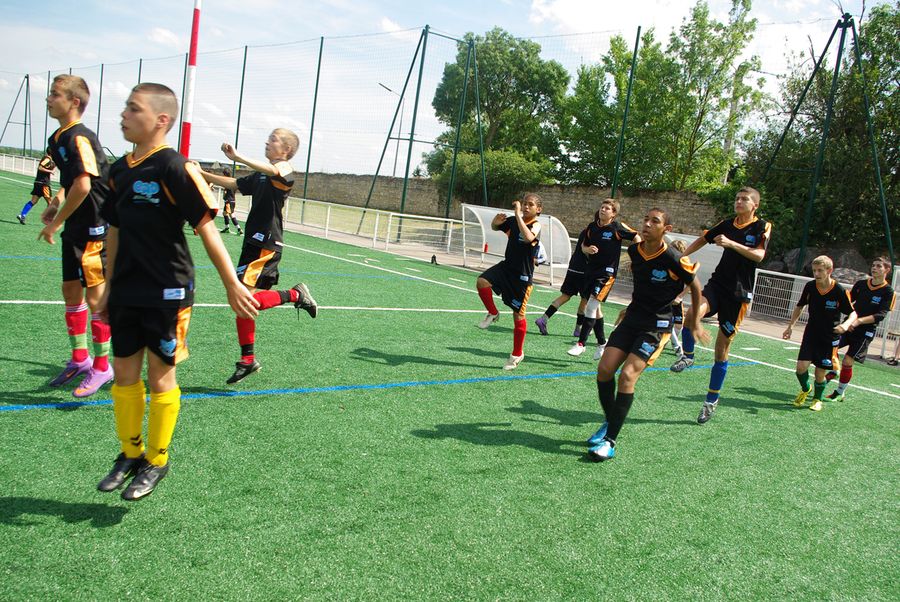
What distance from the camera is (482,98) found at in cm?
4588

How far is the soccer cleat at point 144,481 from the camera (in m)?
2.94

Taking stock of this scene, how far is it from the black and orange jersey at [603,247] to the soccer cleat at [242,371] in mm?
4662

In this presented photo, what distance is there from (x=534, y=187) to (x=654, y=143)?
5441 millimetres

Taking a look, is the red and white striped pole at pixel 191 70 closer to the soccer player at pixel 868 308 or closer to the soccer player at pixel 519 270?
the soccer player at pixel 519 270

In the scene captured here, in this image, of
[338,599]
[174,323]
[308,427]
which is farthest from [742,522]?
[174,323]

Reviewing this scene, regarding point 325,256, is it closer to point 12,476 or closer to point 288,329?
point 288,329

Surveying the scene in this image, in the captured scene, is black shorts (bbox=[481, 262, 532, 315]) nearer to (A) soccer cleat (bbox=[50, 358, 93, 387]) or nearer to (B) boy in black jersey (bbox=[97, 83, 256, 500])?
(A) soccer cleat (bbox=[50, 358, 93, 387])

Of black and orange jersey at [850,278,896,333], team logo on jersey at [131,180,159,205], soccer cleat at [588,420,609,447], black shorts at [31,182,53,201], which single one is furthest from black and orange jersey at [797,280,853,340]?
black shorts at [31,182,53,201]

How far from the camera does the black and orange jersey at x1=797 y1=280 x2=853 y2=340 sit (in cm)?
689

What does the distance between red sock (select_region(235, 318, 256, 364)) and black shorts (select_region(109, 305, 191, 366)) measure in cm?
227

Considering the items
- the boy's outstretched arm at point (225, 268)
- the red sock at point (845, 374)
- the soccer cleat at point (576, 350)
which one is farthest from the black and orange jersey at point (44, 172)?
the red sock at point (845, 374)

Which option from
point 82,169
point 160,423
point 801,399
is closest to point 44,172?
point 82,169

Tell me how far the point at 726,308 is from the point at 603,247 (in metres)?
2.38

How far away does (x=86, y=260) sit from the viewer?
4418mm
